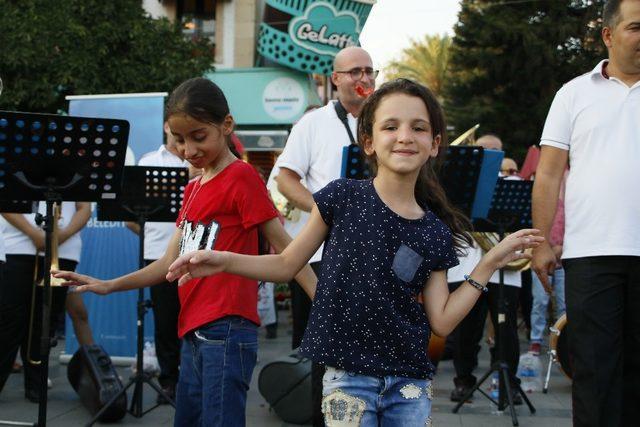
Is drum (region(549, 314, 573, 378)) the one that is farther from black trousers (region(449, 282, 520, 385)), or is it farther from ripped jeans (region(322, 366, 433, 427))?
ripped jeans (region(322, 366, 433, 427))

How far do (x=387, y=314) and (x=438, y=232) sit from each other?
13.0 inches

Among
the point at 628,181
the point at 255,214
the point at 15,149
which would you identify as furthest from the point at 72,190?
the point at 628,181

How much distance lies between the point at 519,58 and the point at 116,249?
2627 centimetres

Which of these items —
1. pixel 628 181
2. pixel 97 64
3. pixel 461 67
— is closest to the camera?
pixel 628 181

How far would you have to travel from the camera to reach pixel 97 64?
1622 centimetres

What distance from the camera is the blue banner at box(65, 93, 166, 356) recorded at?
26.7ft

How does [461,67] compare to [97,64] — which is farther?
[461,67]

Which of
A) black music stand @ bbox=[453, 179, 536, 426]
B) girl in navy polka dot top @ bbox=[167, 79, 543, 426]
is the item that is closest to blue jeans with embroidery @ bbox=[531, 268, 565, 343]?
black music stand @ bbox=[453, 179, 536, 426]

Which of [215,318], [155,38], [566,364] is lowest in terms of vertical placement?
[566,364]

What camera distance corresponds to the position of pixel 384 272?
2686 millimetres

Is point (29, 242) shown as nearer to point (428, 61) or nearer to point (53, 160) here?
point (53, 160)

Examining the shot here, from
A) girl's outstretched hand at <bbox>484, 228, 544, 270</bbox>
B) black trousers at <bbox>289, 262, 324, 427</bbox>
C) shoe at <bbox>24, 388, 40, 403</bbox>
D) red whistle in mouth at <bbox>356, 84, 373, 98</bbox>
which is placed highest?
red whistle in mouth at <bbox>356, 84, 373, 98</bbox>

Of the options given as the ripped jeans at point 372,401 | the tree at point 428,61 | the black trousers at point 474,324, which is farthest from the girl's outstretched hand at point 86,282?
the tree at point 428,61

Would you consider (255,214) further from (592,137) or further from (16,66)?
(16,66)
